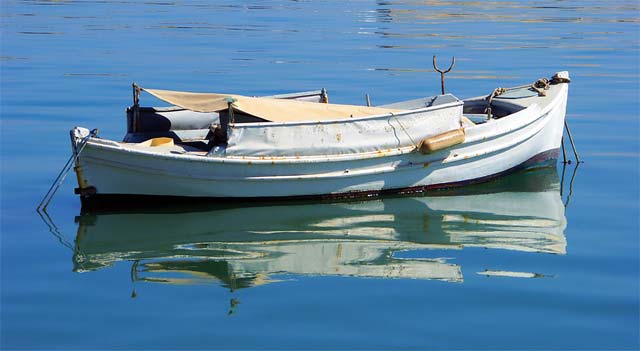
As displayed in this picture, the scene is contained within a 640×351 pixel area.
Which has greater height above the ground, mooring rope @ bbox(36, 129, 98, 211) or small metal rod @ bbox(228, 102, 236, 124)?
small metal rod @ bbox(228, 102, 236, 124)

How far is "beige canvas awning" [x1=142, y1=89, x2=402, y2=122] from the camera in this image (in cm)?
1175

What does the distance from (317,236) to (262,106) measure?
1.91 m

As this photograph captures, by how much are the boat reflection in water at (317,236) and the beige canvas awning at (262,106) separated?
1.07 m

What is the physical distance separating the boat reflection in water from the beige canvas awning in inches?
42.2

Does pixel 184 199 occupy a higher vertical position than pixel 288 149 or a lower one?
lower

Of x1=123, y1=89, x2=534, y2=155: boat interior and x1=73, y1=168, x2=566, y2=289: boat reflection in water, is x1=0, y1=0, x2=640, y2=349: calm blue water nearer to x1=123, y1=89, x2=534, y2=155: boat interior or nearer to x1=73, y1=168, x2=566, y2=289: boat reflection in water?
x1=73, y1=168, x2=566, y2=289: boat reflection in water

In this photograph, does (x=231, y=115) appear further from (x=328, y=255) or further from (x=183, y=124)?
(x=328, y=255)

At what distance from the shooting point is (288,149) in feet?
37.9

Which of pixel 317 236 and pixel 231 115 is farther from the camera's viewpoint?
pixel 231 115

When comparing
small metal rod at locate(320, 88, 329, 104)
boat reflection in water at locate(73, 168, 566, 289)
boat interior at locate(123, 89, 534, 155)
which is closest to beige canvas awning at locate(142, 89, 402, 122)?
boat interior at locate(123, 89, 534, 155)

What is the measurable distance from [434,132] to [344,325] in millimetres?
4496

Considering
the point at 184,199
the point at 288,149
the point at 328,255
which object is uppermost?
the point at 288,149

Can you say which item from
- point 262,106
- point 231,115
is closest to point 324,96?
point 262,106

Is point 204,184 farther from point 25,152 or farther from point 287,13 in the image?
point 287,13
